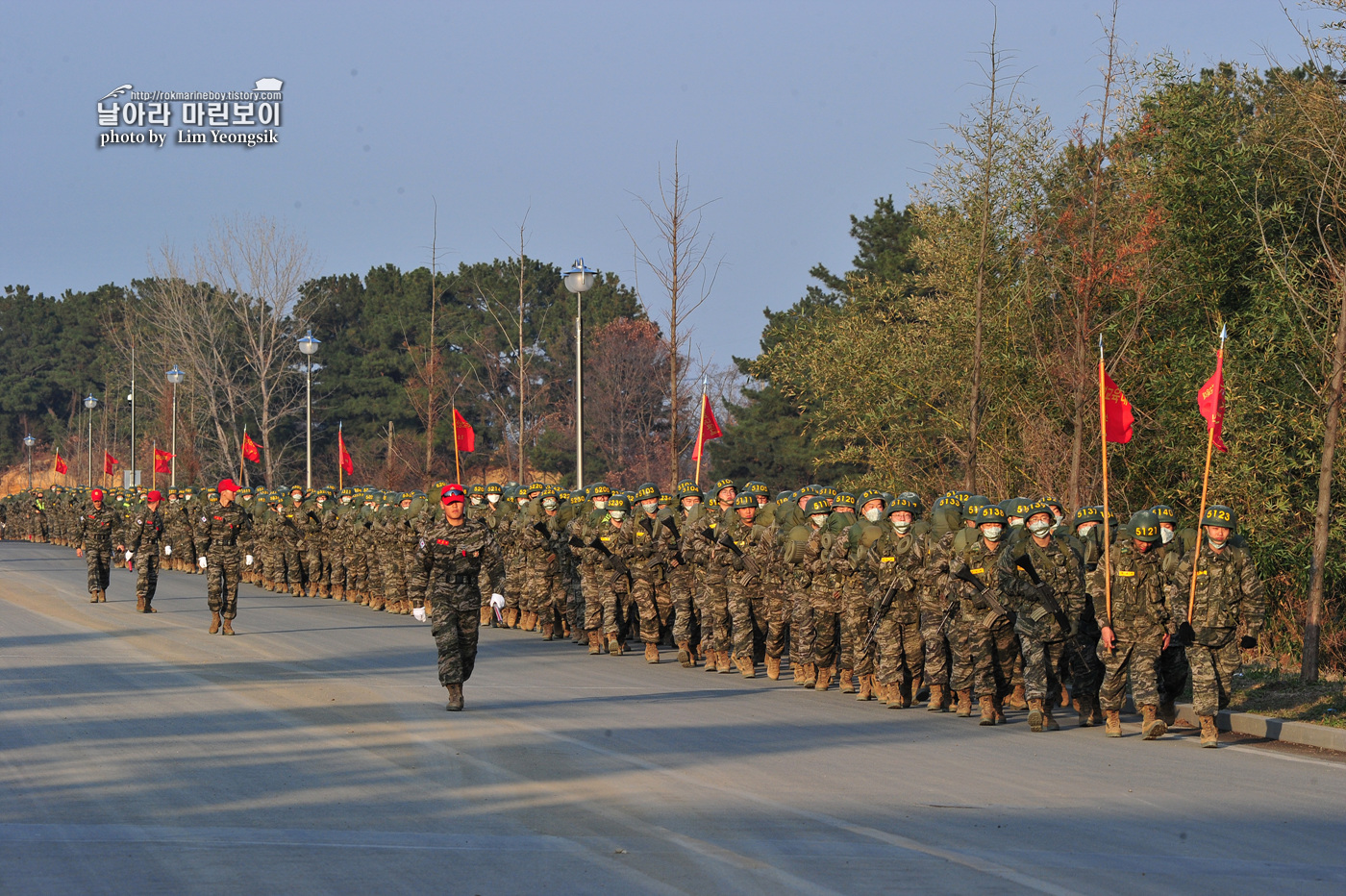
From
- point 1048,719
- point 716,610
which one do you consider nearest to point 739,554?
point 716,610

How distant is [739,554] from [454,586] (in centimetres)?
462

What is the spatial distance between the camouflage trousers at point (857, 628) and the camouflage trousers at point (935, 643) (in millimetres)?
849

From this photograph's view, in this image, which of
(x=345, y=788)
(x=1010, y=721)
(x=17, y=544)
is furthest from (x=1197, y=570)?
(x=17, y=544)

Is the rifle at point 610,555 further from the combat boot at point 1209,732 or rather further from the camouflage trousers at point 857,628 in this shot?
the combat boot at point 1209,732

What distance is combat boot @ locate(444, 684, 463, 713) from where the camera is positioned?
13.1 metres

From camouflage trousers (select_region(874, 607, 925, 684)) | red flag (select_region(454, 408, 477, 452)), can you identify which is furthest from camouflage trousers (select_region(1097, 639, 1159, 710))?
red flag (select_region(454, 408, 477, 452))

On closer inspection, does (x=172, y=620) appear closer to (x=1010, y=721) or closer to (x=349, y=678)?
(x=349, y=678)

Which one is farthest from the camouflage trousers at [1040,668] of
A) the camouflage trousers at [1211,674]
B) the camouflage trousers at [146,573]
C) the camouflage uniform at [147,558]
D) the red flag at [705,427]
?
the camouflage trousers at [146,573]

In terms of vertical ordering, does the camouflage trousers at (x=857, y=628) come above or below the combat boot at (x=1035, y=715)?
above

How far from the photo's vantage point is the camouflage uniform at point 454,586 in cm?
1312

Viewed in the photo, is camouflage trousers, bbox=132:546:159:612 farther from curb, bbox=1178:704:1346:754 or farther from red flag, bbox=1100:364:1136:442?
curb, bbox=1178:704:1346:754

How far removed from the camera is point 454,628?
13.1 m

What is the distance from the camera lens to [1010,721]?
43.6 ft

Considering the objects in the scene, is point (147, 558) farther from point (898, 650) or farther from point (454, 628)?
point (898, 650)
